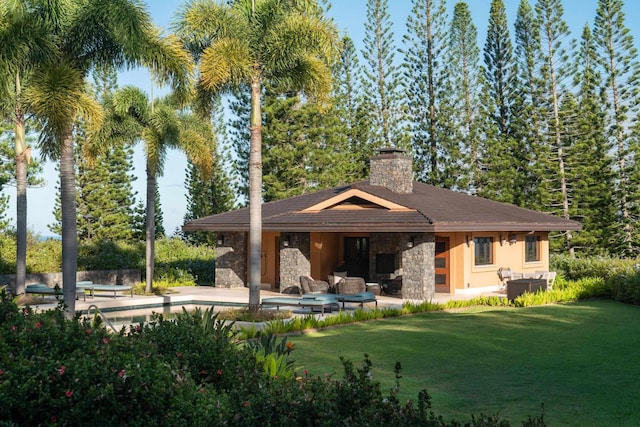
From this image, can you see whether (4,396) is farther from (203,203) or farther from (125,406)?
(203,203)

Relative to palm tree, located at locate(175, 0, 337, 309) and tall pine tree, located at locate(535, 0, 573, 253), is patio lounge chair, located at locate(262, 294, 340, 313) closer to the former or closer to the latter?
palm tree, located at locate(175, 0, 337, 309)

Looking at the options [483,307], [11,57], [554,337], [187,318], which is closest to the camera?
[187,318]

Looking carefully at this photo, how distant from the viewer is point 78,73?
1459 cm

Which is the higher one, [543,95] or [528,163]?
[543,95]

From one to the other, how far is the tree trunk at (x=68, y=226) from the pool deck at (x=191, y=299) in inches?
138

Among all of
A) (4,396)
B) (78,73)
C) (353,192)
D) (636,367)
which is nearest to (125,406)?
(4,396)

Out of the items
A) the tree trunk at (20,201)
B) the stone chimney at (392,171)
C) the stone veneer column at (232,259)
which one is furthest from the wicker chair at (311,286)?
the tree trunk at (20,201)

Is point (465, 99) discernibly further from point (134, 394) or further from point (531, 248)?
point (134, 394)

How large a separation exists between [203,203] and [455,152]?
13570 millimetres

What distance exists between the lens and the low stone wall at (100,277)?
23.1m

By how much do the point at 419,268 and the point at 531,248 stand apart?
750cm

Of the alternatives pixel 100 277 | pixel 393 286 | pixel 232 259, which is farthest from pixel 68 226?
pixel 100 277

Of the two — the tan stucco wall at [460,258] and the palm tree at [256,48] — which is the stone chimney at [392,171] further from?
the palm tree at [256,48]

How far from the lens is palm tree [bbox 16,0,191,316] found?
14.0 meters
